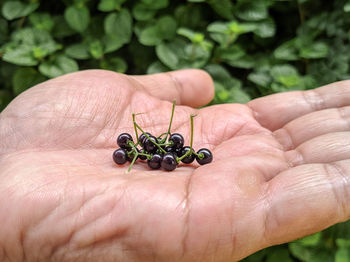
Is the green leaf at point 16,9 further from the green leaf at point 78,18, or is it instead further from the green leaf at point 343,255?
the green leaf at point 343,255

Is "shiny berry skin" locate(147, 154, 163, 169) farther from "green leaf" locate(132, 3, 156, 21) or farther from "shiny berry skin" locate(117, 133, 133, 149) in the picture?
"green leaf" locate(132, 3, 156, 21)

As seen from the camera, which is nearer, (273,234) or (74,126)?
(273,234)


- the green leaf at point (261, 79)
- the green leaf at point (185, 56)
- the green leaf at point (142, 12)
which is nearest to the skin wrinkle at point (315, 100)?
the green leaf at point (261, 79)

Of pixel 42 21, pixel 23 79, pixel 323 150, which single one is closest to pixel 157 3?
pixel 42 21

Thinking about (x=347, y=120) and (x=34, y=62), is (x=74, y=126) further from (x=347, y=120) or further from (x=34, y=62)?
(x=347, y=120)

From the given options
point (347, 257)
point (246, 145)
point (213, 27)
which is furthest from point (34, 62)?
point (347, 257)

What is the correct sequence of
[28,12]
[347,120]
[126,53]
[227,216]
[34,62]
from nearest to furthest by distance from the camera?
[227,216] < [347,120] < [34,62] < [28,12] < [126,53]

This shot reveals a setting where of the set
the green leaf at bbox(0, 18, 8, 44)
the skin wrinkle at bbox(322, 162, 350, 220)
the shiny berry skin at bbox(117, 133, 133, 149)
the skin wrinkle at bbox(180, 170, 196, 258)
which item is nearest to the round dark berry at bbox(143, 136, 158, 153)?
the shiny berry skin at bbox(117, 133, 133, 149)
